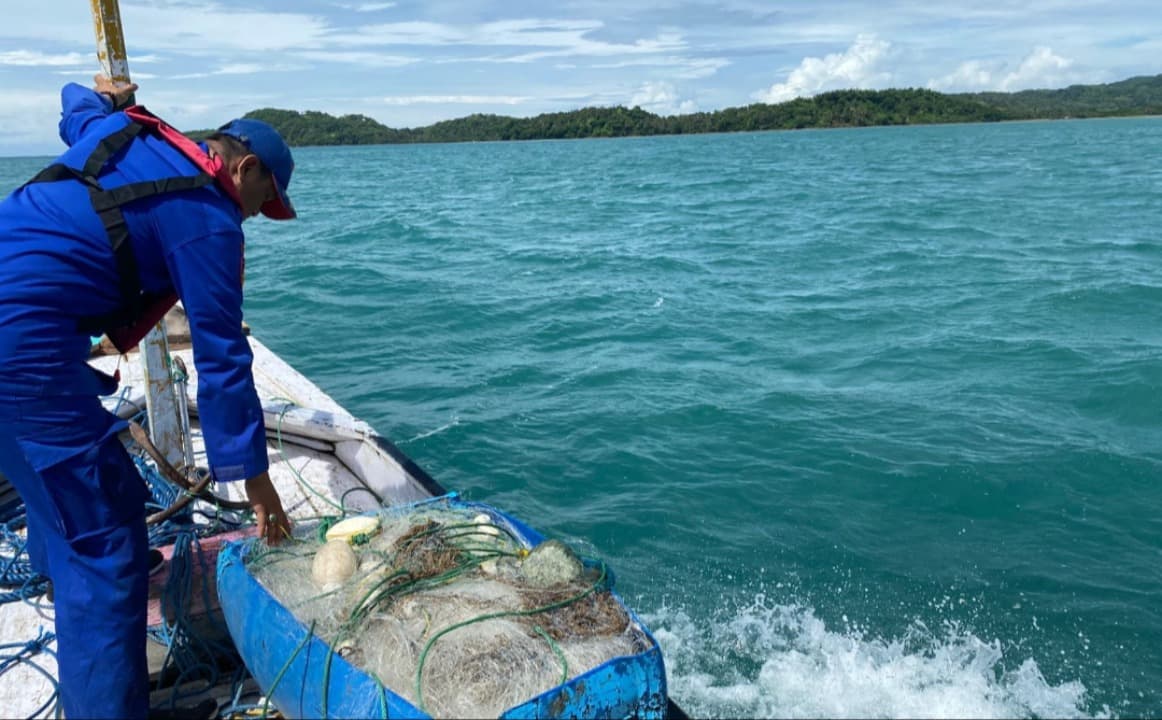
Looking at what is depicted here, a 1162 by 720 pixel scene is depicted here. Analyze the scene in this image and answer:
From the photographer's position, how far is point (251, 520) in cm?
450

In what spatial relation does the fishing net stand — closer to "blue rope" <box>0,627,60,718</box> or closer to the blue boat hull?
the blue boat hull

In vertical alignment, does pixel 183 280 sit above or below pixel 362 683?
above

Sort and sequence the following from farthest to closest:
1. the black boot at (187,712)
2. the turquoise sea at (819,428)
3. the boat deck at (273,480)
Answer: the turquoise sea at (819,428) < the boat deck at (273,480) < the black boot at (187,712)

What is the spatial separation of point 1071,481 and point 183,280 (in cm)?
726

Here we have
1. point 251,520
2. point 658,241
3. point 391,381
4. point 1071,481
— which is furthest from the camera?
point 658,241

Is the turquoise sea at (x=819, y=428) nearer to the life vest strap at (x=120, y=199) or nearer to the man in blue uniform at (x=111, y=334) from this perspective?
the man in blue uniform at (x=111, y=334)

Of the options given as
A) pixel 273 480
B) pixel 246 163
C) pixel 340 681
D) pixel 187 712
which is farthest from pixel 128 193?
pixel 273 480

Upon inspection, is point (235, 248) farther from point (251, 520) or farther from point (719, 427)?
point (719, 427)

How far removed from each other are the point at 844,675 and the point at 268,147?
4209 mm

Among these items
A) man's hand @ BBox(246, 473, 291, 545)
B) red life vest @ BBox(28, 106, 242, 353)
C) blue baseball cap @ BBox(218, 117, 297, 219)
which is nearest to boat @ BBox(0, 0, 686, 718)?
man's hand @ BBox(246, 473, 291, 545)

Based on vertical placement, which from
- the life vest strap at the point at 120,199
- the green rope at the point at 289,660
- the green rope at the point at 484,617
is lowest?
the green rope at the point at 289,660

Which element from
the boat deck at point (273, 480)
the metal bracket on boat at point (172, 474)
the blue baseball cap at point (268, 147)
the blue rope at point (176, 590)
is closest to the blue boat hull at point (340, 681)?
the blue rope at point (176, 590)

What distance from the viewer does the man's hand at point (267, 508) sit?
Result: 3139mm

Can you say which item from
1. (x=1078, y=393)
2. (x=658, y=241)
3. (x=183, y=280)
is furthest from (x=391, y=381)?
(x=658, y=241)
